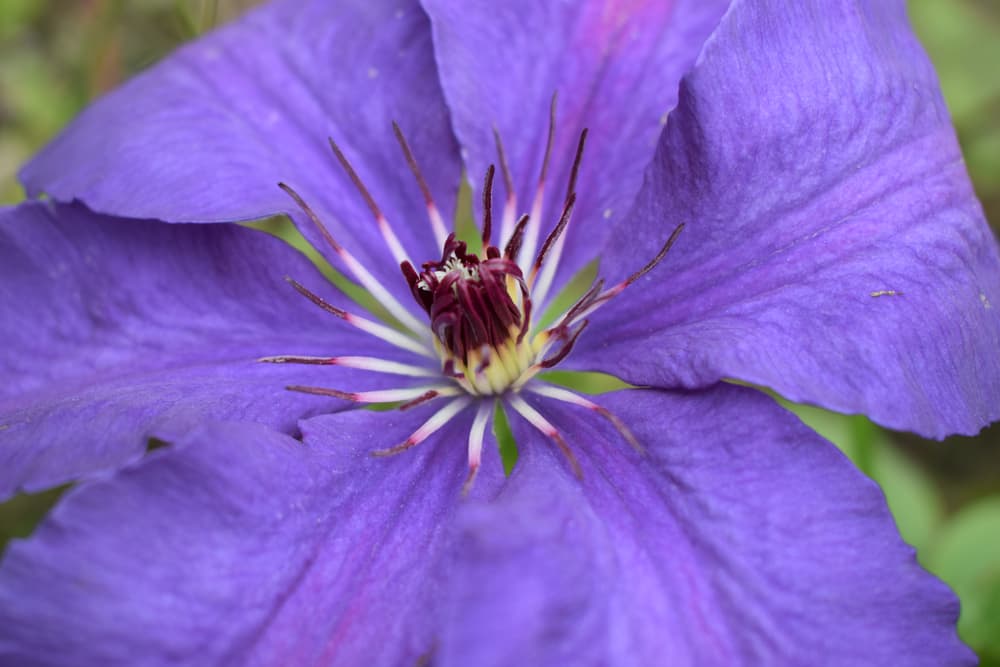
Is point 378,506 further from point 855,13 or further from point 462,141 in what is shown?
point 855,13

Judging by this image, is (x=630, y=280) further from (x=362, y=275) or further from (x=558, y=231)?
(x=362, y=275)

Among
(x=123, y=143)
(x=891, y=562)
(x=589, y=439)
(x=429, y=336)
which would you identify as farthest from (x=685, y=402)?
(x=123, y=143)

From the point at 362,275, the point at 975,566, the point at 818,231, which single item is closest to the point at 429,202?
the point at 362,275

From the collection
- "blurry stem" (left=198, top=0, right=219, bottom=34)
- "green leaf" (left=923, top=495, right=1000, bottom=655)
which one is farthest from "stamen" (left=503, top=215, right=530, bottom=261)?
"green leaf" (left=923, top=495, right=1000, bottom=655)

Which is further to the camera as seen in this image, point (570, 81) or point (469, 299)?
point (570, 81)

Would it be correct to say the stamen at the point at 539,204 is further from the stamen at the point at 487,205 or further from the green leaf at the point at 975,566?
the green leaf at the point at 975,566

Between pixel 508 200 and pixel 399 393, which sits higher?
pixel 508 200

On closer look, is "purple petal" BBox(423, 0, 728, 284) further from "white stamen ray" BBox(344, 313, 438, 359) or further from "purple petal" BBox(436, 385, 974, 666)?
"purple petal" BBox(436, 385, 974, 666)
